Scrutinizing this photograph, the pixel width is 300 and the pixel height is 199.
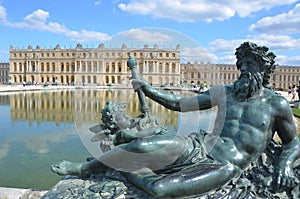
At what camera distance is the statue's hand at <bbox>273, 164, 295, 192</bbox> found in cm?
215

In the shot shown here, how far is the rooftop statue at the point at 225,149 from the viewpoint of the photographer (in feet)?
6.63

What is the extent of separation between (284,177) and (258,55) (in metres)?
0.96

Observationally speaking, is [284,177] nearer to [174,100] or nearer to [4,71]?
[174,100]

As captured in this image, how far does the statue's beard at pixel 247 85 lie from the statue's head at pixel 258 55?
2.8 inches

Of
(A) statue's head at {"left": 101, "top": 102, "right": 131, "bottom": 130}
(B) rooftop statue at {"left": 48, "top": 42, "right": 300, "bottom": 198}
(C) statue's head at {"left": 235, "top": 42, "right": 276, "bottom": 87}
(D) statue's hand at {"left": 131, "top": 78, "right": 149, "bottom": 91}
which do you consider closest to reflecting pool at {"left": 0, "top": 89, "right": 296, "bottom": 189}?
(A) statue's head at {"left": 101, "top": 102, "right": 131, "bottom": 130}

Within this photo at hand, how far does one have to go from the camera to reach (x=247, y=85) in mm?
2291

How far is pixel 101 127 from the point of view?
115 inches

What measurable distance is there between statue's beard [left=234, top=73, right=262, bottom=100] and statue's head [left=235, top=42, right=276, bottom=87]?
7 centimetres

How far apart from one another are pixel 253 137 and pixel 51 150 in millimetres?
4772

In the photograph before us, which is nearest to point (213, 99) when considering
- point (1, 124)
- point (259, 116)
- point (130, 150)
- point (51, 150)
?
point (259, 116)

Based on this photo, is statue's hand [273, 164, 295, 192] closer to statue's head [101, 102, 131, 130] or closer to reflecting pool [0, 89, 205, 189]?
reflecting pool [0, 89, 205, 189]

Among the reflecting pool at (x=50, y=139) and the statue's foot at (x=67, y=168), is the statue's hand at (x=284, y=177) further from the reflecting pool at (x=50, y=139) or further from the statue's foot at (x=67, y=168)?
the statue's foot at (x=67, y=168)

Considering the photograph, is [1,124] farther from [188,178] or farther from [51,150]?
[188,178]

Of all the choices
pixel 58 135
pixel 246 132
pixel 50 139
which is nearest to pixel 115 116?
pixel 246 132
